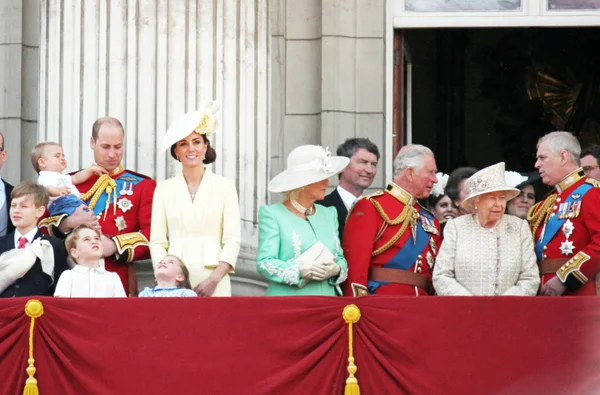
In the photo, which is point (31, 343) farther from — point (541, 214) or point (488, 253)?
point (541, 214)

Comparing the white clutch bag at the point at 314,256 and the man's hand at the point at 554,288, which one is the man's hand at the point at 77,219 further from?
the man's hand at the point at 554,288

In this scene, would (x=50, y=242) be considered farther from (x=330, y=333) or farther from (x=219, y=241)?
(x=330, y=333)

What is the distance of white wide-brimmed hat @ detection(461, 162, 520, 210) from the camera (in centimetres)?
1055

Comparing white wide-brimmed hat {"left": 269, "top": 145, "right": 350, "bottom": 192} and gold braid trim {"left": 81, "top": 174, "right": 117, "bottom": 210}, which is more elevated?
white wide-brimmed hat {"left": 269, "top": 145, "right": 350, "bottom": 192}

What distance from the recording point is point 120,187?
11266 millimetres

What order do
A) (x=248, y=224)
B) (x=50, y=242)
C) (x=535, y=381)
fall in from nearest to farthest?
(x=535, y=381) → (x=50, y=242) → (x=248, y=224)

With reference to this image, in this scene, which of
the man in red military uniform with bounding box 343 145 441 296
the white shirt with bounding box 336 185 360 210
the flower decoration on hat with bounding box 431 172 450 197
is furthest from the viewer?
the flower decoration on hat with bounding box 431 172 450 197

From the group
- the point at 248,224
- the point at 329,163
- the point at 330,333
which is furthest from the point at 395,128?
the point at 330,333

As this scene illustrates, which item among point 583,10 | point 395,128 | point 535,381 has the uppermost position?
point 583,10

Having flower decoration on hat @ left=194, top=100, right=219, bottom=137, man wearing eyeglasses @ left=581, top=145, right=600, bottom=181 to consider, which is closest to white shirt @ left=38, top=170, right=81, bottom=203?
flower decoration on hat @ left=194, top=100, right=219, bottom=137

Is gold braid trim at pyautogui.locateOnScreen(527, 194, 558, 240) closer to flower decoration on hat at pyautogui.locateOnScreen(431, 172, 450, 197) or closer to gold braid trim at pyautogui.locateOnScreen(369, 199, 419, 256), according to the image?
gold braid trim at pyautogui.locateOnScreen(369, 199, 419, 256)

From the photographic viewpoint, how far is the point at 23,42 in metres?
12.9

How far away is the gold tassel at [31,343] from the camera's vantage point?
9812 mm

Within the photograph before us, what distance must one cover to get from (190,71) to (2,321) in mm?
3413
